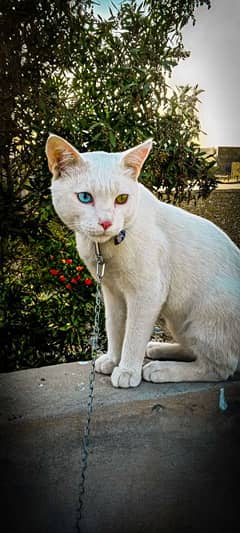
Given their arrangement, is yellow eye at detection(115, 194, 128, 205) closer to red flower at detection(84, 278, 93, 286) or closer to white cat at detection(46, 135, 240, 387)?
white cat at detection(46, 135, 240, 387)

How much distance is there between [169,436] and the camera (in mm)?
1430

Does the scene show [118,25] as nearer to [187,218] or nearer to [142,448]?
[187,218]

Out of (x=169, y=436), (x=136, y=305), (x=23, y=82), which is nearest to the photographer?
(x=136, y=305)

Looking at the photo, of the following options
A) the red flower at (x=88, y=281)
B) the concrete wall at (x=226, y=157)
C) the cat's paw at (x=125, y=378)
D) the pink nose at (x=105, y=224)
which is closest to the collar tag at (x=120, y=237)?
the pink nose at (x=105, y=224)

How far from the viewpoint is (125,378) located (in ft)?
4.53

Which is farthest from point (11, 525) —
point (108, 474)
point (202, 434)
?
point (202, 434)

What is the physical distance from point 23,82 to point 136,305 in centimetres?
101

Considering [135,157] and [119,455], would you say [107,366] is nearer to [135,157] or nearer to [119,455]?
[119,455]

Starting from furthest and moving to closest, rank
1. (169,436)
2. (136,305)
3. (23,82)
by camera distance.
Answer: (23,82) < (169,436) < (136,305)

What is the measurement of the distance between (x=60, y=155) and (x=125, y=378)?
1.93ft

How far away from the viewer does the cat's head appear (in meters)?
1.13

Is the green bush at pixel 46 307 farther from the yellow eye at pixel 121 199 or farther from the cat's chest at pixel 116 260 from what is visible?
the yellow eye at pixel 121 199

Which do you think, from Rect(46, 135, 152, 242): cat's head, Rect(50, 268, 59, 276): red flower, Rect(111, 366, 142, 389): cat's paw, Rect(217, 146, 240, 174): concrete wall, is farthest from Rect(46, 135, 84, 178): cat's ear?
Rect(217, 146, 240, 174): concrete wall

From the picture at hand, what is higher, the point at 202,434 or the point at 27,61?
the point at 27,61
